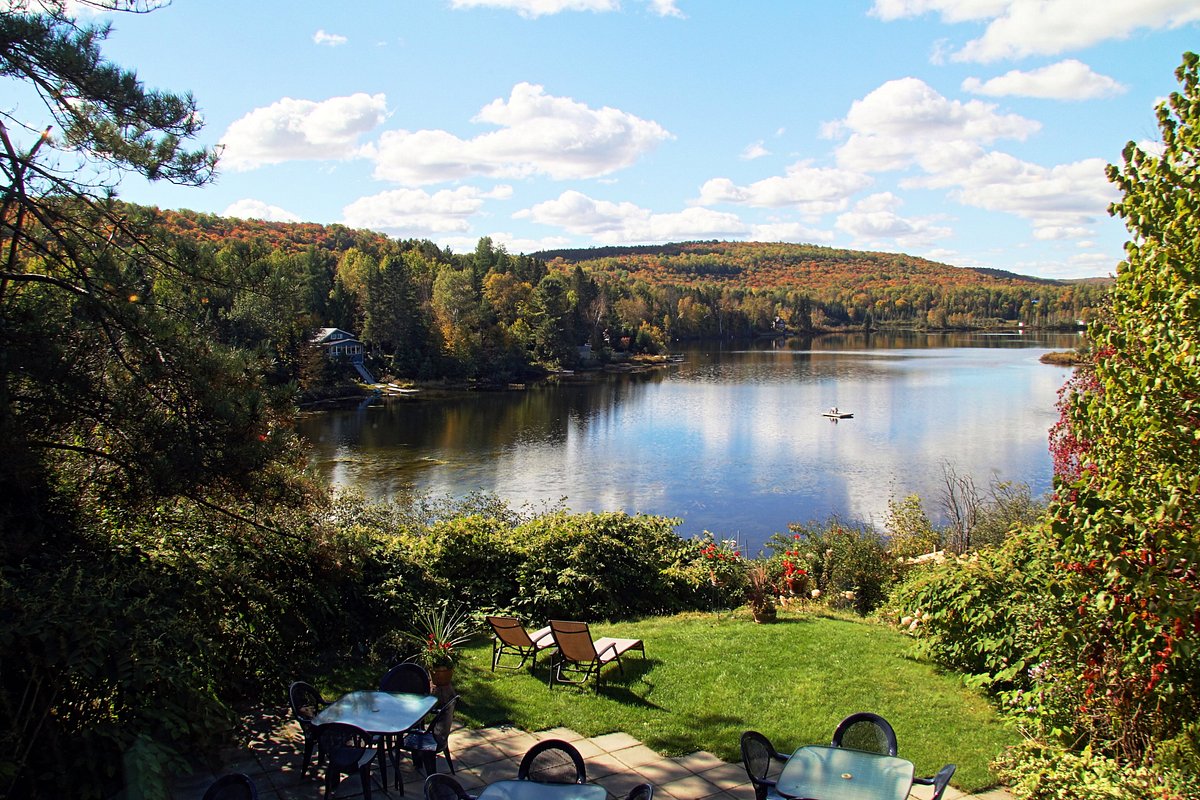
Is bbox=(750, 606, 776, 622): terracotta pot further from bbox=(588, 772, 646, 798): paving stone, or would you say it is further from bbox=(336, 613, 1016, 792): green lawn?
bbox=(588, 772, 646, 798): paving stone

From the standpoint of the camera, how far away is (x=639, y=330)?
→ 300ft

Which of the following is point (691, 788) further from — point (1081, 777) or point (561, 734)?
point (1081, 777)

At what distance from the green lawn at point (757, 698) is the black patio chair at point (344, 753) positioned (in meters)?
1.55

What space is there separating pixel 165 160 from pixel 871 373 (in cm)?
6664

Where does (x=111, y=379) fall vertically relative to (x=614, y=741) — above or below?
above

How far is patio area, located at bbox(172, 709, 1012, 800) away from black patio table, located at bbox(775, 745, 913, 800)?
2.29 ft

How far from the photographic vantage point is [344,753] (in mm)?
4598

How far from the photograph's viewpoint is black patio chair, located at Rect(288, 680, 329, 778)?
484 cm

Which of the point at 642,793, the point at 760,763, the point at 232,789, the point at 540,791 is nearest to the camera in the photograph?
the point at 642,793

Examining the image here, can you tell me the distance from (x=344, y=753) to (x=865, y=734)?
2902 mm

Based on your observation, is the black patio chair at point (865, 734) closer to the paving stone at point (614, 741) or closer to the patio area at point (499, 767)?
the patio area at point (499, 767)

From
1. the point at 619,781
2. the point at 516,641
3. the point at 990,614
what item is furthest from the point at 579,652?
the point at 990,614

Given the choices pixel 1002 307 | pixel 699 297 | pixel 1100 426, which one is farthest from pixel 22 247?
pixel 1002 307

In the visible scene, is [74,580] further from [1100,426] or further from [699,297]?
[699,297]
